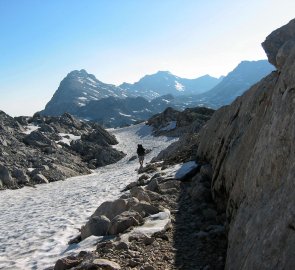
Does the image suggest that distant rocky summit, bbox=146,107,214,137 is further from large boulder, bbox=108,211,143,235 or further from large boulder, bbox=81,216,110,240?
large boulder, bbox=108,211,143,235

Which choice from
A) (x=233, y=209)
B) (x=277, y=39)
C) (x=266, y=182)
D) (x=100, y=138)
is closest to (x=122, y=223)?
(x=233, y=209)

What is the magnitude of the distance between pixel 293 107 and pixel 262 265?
2.92 metres

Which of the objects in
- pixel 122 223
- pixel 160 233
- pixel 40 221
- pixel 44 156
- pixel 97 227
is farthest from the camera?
pixel 44 156

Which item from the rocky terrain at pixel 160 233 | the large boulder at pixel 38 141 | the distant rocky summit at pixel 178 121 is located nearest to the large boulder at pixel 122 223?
the rocky terrain at pixel 160 233

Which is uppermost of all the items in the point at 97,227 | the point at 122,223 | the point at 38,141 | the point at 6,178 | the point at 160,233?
the point at 38,141

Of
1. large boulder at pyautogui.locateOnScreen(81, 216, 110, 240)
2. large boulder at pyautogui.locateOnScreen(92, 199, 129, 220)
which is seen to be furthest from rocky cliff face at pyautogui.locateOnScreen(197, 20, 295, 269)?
large boulder at pyautogui.locateOnScreen(81, 216, 110, 240)

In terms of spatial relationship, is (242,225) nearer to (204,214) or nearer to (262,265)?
(262,265)

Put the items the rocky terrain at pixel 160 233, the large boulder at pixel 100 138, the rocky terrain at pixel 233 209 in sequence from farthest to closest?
the large boulder at pixel 100 138, the rocky terrain at pixel 160 233, the rocky terrain at pixel 233 209

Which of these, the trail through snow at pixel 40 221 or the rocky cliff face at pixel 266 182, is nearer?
the rocky cliff face at pixel 266 182

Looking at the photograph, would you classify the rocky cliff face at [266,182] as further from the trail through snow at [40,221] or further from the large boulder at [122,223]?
the trail through snow at [40,221]

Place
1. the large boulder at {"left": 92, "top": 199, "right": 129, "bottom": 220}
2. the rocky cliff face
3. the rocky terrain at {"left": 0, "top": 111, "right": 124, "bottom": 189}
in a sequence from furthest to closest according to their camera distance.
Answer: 1. the rocky terrain at {"left": 0, "top": 111, "right": 124, "bottom": 189}
2. the large boulder at {"left": 92, "top": 199, "right": 129, "bottom": 220}
3. the rocky cliff face

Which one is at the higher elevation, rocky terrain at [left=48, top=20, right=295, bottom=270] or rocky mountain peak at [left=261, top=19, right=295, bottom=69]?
rocky mountain peak at [left=261, top=19, right=295, bottom=69]

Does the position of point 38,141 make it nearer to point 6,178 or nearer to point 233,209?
point 6,178

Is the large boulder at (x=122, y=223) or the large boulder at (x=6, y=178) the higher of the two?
the large boulder at (x=6, y=178)
